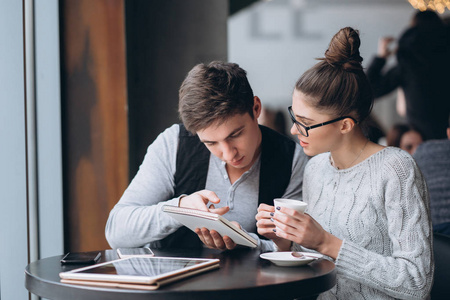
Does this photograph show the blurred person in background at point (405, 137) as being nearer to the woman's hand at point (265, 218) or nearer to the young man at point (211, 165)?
the young man at point (211, 165)

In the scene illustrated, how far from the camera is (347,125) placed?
1.73m

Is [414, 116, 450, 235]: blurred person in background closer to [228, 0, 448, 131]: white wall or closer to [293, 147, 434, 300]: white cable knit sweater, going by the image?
[293, 147, 434, 300]: white cable knit sweater

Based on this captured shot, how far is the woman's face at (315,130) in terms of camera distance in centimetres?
171

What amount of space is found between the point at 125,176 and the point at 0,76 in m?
1.04

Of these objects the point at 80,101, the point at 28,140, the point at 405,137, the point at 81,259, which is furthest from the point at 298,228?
the point at 405,137

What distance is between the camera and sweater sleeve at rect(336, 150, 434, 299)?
1.53 meters

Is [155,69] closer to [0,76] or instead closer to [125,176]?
[125,176]


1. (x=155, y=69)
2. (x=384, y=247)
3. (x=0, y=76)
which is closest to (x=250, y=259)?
(x=384, y=247)

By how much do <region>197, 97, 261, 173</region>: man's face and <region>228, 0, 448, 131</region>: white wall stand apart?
3.11m

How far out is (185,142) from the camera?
2070mm

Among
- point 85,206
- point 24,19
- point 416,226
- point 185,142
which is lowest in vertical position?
point 85,206

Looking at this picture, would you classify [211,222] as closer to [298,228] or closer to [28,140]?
[298,228]

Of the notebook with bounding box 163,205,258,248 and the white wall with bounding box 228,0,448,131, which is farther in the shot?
the white wall with bounding box 228,0,448,131

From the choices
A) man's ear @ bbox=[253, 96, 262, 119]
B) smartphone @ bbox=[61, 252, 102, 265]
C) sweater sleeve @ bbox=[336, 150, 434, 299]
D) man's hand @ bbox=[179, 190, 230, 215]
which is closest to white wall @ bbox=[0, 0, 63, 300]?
smartphone @ bbox=[61, 252, 102, 265]
